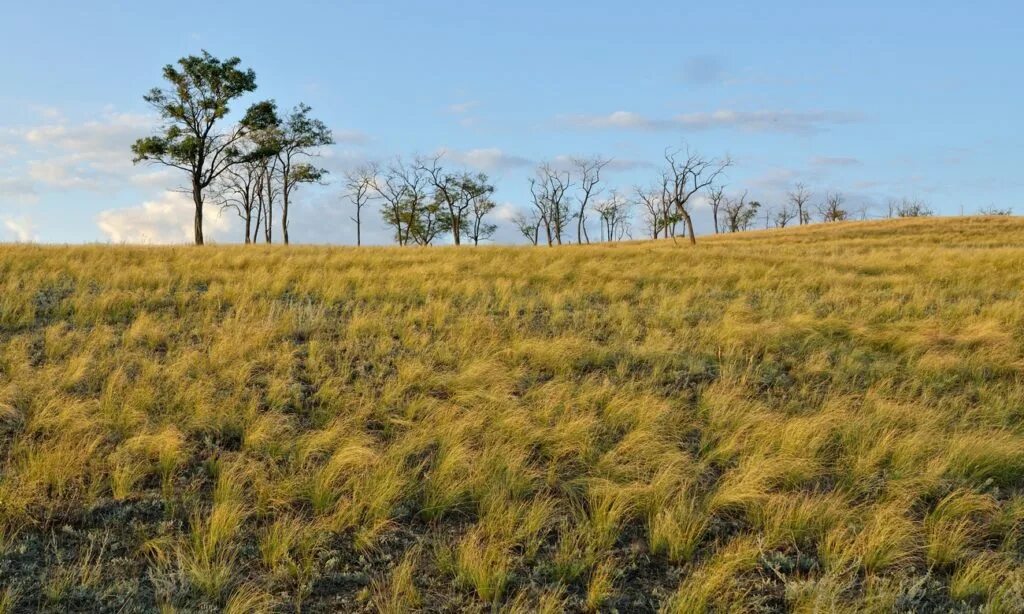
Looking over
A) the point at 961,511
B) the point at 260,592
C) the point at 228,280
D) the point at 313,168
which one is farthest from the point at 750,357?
the point at 313,168

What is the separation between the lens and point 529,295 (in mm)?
11992

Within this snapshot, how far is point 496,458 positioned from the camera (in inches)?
207

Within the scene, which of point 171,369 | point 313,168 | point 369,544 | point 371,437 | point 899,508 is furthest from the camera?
point 313,168

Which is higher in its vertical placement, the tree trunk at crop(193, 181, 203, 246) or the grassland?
the tree trunk at crop(193, 181, 203, 246)

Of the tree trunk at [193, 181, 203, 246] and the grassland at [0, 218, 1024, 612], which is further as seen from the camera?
the tree trunk at [193, 181, 203, 246]

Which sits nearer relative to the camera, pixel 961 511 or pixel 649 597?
pixel 649 597

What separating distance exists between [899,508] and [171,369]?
6.81 m

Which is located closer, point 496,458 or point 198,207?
point 496,458

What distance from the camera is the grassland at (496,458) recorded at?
12.7 ft

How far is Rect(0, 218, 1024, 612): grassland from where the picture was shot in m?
3.86

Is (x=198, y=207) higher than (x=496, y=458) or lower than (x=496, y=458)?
higher

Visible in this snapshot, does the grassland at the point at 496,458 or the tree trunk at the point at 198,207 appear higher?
the tree trunk at the point at 198,207

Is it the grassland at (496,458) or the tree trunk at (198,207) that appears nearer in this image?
the grassland at (496,458)

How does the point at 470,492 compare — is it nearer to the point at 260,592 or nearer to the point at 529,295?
the point at 260,592
